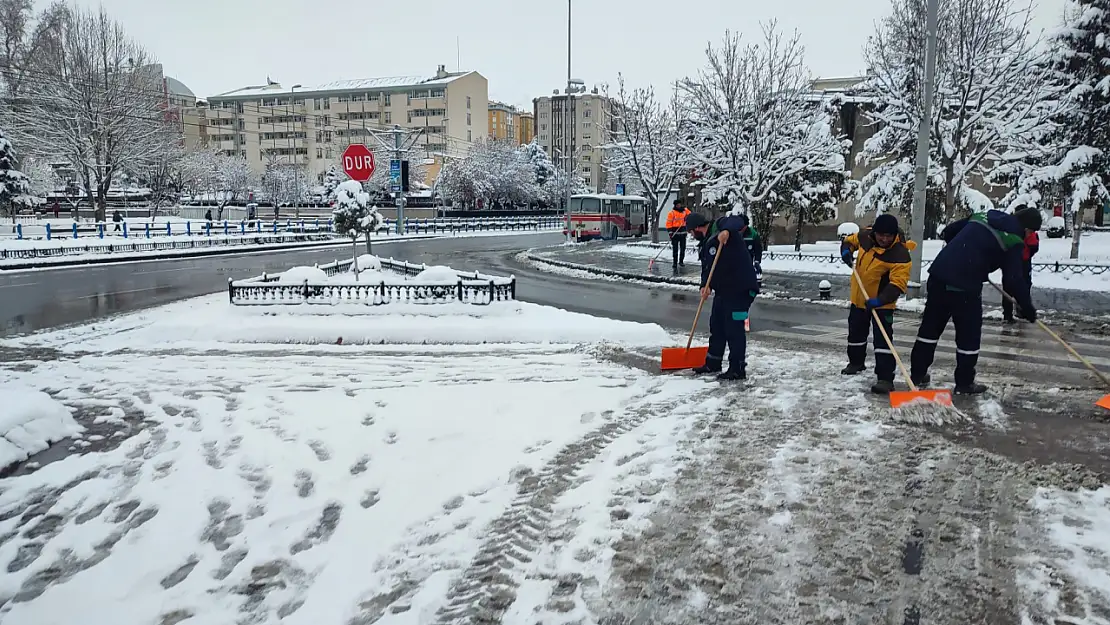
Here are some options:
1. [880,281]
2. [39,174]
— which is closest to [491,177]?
[39,174]

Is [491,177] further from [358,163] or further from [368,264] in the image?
[368,264]

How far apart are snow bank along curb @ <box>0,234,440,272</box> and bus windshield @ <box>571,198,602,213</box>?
10.2 metres

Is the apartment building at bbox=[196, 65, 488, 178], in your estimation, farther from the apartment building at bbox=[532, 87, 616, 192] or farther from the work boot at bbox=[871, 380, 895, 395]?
the work boot at bbox=[871, 380, 895, 395]

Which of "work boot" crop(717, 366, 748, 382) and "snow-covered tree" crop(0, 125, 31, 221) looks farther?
"snow-covered tree" crop(0, 125, 31, 221)

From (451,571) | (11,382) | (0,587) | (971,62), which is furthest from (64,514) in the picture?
(971,62)

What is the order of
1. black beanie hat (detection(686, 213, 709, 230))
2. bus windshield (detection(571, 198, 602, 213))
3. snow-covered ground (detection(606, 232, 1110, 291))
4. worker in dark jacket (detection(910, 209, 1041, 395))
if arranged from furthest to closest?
bus windshield (detection(571, 198, 602, 213))
snow-covered ground (detection(606, 232, 1110, 291))
black beanie hat (detection(686, 213, 709, 230))
worker in dark jacket (detection(910, 209, 1041, 395))

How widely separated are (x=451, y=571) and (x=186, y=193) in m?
73.1

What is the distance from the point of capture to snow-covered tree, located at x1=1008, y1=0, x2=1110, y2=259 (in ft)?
68.2

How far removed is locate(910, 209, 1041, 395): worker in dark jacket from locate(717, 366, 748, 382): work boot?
1.65 m

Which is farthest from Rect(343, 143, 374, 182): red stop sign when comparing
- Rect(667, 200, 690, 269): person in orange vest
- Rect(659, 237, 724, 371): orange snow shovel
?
Rect(659, 237, 724, 371): orange snow shovel

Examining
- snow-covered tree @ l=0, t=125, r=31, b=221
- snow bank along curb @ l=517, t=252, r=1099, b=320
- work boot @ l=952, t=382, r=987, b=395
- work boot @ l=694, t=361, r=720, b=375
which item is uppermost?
snow-covered tree @ l=0, t=125, r=31, b=221

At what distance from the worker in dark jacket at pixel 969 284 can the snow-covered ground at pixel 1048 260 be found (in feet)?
39.2

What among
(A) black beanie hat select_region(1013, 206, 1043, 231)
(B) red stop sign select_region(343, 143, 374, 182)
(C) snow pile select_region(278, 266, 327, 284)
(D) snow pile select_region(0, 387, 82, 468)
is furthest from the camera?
(B) red stop sign select_region(343, 143, 374, 182)

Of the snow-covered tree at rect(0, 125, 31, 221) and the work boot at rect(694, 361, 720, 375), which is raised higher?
the snow-covered tree at rect(0, 125, 31, 221)
